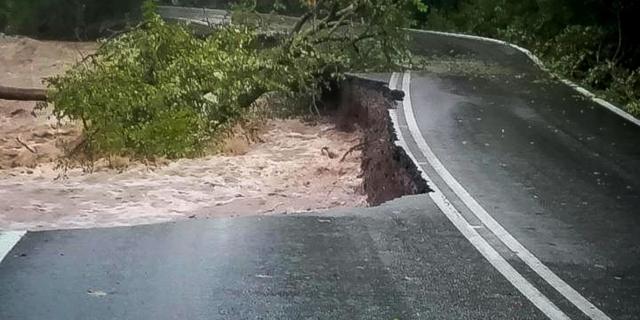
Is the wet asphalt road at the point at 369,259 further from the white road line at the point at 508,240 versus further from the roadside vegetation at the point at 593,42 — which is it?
the roadside vegetation at the point at 593,42

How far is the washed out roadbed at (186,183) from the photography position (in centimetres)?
1284

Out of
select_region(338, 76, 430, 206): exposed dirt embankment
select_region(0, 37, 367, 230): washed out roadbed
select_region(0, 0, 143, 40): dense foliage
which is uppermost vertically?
select_region(338, 76, 430, 206): exposed dirt embankment

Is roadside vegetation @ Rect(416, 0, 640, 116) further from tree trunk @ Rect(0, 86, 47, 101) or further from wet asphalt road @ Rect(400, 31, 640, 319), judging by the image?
tree trunk @ Rect(0, 86, 47, 101)

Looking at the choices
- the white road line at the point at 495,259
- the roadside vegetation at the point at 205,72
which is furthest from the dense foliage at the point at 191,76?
the white road line at the point at 495,259

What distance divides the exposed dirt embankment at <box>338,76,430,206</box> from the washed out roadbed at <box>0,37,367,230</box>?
301 millimetres

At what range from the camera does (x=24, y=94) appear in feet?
63.7

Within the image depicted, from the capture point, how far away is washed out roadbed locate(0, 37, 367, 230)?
505 inches

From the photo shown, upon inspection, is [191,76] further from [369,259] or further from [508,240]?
[369,259]

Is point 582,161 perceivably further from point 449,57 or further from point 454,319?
point 449,57

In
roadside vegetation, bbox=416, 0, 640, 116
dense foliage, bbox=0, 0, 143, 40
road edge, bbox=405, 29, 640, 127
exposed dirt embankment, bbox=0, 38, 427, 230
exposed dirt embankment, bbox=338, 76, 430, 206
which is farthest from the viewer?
dense foliage, bbox=0, 0, 143, 40

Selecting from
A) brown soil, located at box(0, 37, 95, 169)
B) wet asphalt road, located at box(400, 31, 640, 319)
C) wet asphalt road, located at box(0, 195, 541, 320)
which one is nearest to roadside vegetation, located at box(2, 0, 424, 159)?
wet asphalt road, located at box(400, 31, 640, 319)

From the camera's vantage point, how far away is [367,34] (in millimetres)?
20625

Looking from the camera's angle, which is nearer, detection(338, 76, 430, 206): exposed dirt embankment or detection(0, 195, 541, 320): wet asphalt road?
detection(0, 195, 541, 320): wet asphalt road

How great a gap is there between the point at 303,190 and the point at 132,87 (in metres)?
4.00
